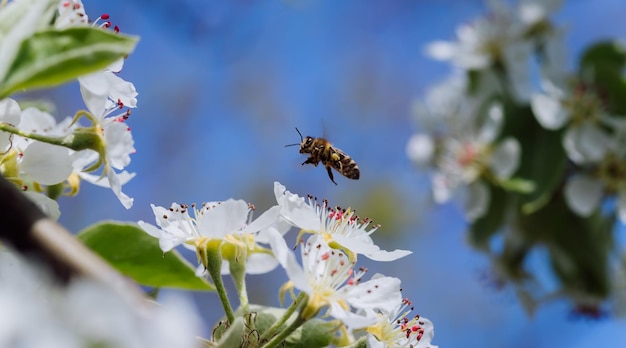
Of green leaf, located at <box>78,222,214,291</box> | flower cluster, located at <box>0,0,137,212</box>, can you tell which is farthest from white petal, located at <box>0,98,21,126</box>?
green leaf, located at <box>78,222,214,291</box>

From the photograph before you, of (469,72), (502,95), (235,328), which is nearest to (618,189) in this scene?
(502,95)

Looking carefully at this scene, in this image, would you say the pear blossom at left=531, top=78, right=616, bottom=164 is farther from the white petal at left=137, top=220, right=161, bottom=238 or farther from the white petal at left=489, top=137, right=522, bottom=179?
the white petal at left=137, top=220, right=161, bottom=238

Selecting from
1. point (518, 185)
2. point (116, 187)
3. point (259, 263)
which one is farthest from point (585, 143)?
point (116, 187)

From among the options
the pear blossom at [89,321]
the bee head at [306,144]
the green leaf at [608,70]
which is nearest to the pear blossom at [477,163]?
the green leaf at [608,70]

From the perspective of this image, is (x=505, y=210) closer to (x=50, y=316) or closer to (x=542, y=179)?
(x=542, y=179)

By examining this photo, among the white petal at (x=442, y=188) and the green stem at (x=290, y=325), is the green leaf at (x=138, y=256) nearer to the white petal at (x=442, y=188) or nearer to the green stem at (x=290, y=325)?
the green stem at (x=290, y=325)
